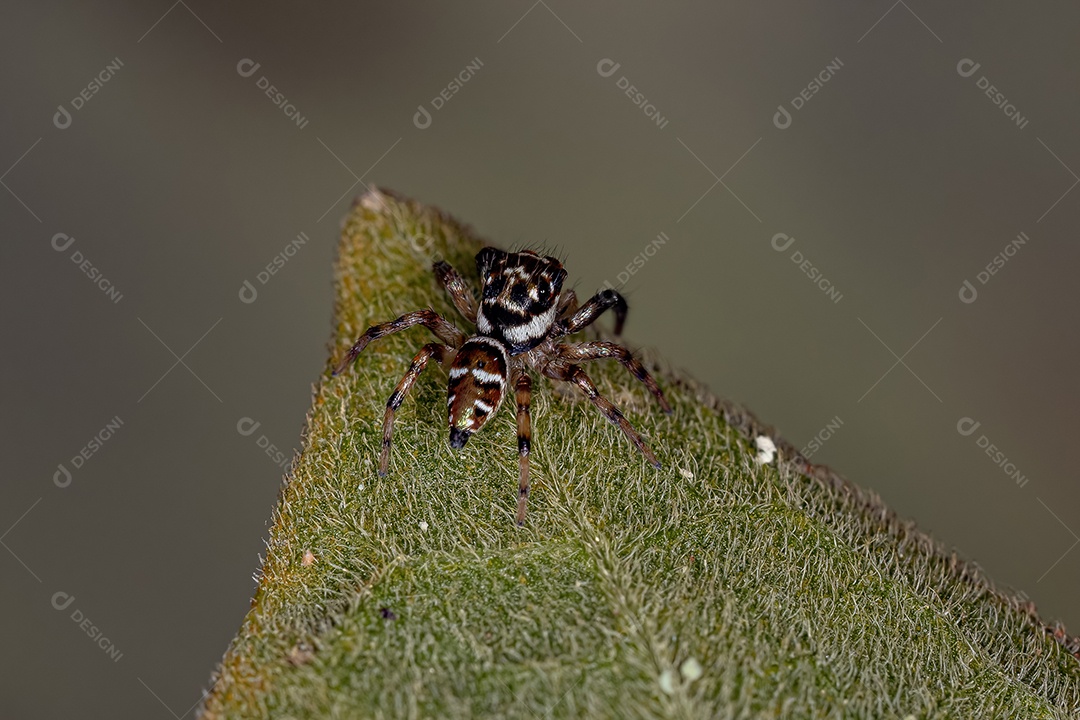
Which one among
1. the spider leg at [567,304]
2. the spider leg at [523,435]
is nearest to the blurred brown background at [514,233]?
the spider leg at [567,304]

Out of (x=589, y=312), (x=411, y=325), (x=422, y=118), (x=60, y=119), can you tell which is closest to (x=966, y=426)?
(x=589, y=312)

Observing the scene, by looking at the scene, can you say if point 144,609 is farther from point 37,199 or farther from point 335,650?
point 335,650

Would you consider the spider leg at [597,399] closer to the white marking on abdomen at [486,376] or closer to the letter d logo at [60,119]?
the white marking on abdomen at [486,376]

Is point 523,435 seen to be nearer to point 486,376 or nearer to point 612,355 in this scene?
point 486,376

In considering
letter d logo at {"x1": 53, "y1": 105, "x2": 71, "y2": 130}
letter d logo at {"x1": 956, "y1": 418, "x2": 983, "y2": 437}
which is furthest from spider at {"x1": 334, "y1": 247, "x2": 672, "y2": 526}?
letter d logo at {"x1": 53, "y1": 105, "x2": 71, "y2": 130}

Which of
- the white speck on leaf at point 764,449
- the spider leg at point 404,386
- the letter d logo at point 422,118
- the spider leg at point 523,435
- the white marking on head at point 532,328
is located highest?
the white speck on leaf at point 764,449

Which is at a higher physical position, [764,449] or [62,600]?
[764,449]

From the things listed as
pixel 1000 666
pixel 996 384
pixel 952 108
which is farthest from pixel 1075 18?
pixel 1000 666

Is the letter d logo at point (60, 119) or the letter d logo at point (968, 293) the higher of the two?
the letter d logo at point (968, 293)
